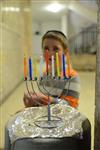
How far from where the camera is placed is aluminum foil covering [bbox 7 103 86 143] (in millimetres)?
1361

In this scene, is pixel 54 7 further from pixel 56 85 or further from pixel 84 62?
pixel 56 85

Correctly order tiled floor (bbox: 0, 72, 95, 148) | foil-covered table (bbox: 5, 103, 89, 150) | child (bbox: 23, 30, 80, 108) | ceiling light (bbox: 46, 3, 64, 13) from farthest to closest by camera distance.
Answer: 1. ceiling light (bbox: 46, 3, 64, 13)
2. tiled floor (bbox: 0, 72, 95, 148)
3. child (bbox: 23, 30, 80, 108)
4. foil-covered table (bbox: 5, 103, 89, 150)

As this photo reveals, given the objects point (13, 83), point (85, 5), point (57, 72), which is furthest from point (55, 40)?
point (85, 5)

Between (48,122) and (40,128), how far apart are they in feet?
0.29

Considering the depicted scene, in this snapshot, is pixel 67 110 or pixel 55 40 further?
pixel 55 40

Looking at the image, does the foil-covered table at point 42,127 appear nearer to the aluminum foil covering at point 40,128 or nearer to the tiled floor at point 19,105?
the aluminum foil covering at point 40,128

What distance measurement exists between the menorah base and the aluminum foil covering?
0.02 meters

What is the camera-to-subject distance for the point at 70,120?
4.86ft

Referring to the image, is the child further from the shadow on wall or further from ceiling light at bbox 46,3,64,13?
ceiling light at bbox 46,3,64,13

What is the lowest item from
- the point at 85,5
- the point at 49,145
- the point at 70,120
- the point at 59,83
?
the point at 49,145

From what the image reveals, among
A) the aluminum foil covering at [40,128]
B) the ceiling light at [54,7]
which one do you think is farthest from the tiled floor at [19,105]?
the ceiling light at [54,7]

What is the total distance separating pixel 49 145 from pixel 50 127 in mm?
99

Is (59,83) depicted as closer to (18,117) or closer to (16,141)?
(18,117)

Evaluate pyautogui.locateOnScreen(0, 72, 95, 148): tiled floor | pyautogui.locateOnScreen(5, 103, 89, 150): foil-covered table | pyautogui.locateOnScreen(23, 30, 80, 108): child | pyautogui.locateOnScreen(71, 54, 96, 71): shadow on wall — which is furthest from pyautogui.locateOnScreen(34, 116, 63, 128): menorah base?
pyautogui.locateOnScreen(71, 54, 96, 71): shadow on wall
